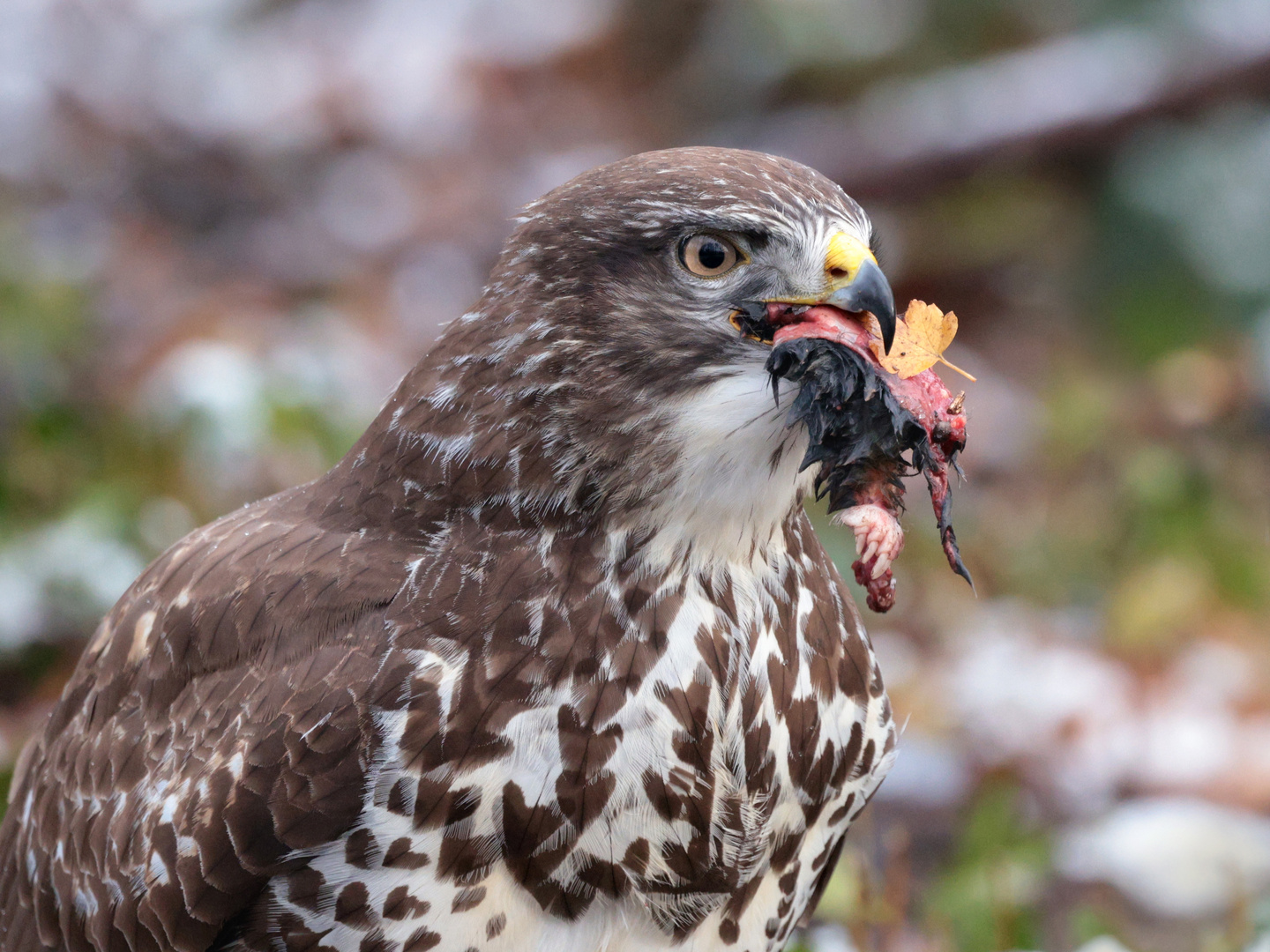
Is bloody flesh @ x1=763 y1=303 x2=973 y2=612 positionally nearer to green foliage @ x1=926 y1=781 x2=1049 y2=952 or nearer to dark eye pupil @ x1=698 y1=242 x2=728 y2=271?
dark eye pupil @ x1=698 y1=242 x2=728 y2=271

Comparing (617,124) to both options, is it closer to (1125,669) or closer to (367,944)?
(1125,669)

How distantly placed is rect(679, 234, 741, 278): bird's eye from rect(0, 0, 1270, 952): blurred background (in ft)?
4.45

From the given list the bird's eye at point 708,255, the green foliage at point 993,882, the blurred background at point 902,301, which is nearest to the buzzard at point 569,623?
the bird's eye at point 708,255

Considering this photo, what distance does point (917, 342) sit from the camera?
233 centimetres

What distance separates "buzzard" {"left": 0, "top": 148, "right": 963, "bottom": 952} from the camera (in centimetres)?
231

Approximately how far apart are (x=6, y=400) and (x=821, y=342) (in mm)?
3951

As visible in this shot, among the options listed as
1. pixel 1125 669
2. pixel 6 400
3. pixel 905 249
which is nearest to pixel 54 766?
pixel 6 400

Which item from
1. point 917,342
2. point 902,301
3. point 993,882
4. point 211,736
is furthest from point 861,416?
point 902,301

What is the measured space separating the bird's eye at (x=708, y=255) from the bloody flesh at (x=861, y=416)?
92mm

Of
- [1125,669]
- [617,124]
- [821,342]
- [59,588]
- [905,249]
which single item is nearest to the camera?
[821,342]

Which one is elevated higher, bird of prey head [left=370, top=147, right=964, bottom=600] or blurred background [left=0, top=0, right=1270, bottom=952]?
blurred background [left=0, top=0, right=1270, bottom=952]

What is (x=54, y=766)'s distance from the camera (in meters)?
2.82

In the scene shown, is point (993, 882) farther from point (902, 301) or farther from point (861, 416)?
point (902, 301)

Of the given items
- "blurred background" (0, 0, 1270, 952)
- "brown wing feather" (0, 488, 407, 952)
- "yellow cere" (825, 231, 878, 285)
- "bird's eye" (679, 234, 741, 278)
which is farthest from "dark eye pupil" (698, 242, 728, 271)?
"blurred background" (0, 0, 1270, 952)
